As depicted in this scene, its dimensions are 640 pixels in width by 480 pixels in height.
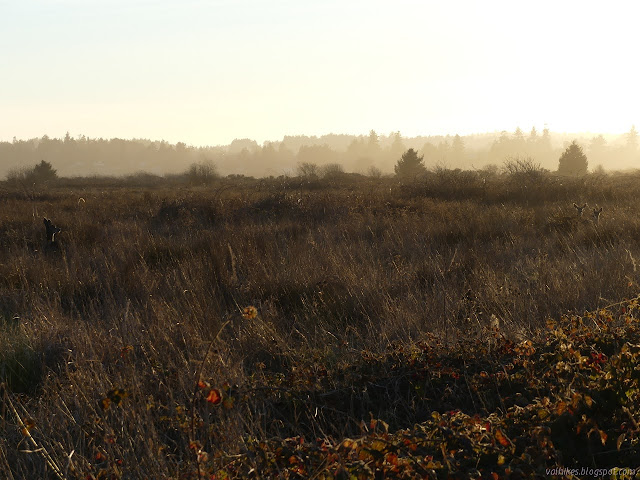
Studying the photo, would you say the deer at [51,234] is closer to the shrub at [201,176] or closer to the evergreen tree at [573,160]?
the shrub at [201,176]

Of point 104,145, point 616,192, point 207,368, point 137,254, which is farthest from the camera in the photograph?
point 104,145

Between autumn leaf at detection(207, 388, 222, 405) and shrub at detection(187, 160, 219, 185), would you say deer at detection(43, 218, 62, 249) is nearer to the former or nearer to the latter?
autumn leaf at detection(207, 388, 222, 405)

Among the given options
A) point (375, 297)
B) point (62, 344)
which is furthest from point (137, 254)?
point (375, 297)

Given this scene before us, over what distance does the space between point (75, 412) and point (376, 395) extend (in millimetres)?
1590

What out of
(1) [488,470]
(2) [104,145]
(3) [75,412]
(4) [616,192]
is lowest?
(3) [75,412]

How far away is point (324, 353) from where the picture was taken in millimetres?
3326

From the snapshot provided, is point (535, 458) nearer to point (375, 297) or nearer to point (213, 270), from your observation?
point (375, 297)

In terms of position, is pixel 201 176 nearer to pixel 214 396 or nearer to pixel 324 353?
pixel 324 353

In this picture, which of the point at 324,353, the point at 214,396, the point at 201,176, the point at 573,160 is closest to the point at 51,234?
the point at 324,353

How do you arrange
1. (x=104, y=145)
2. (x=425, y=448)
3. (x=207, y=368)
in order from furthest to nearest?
(x=104, y=145), (x=207, y=368), (x=425, y=448)

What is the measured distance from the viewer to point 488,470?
180cm

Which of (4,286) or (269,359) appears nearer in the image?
(269,359)

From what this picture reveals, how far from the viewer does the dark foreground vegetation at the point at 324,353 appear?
1.85 m

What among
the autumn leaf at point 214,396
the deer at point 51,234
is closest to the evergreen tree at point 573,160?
the deer at point 51,234
